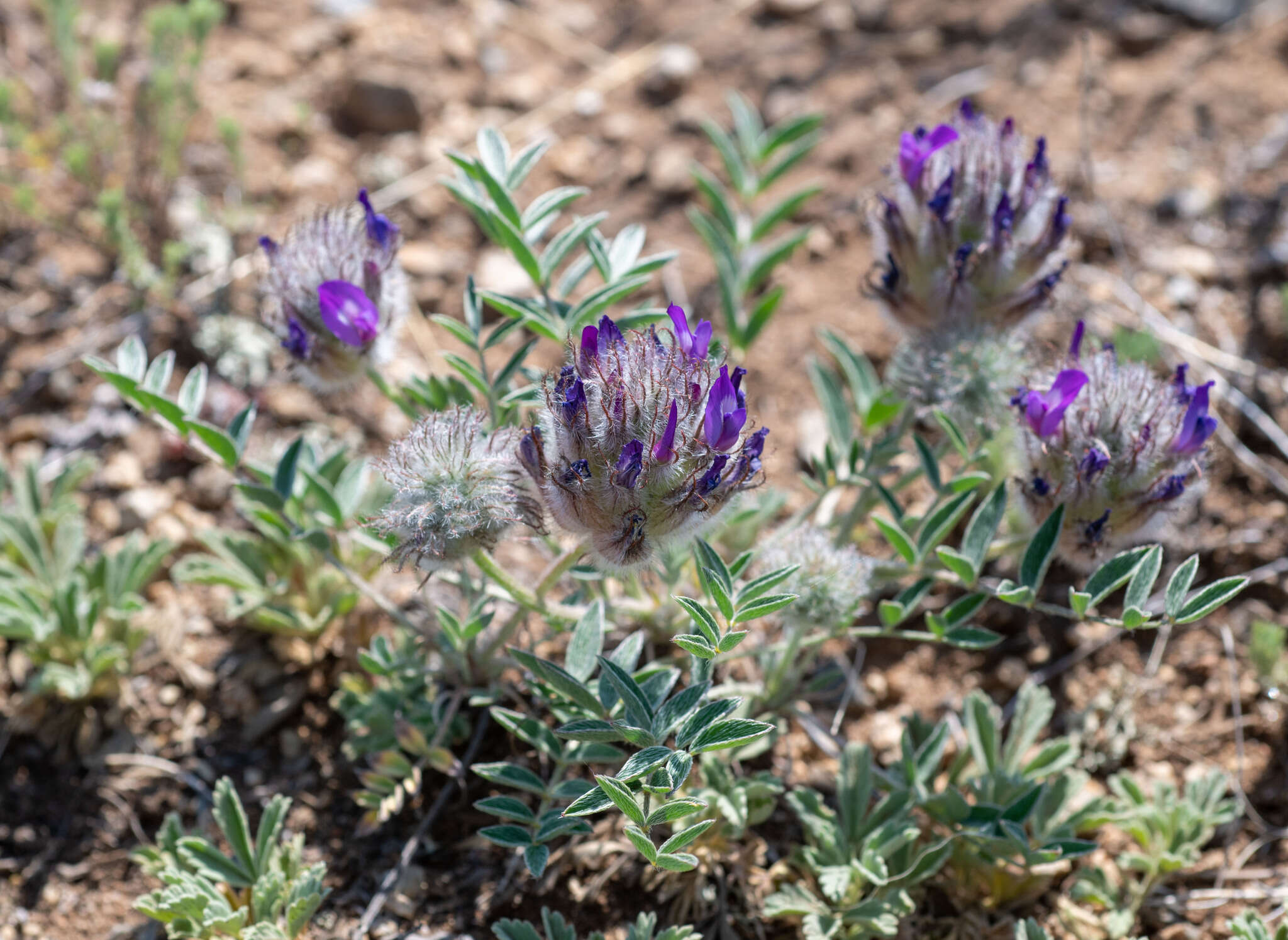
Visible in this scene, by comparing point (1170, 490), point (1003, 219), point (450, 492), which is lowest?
point (1170, 490)

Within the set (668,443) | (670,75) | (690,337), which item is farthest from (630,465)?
(670,75)

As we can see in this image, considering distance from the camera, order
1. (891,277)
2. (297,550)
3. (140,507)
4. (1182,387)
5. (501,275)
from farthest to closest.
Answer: (501,275)
(140,507)
(297,550)
(891,277)
(1182,387)

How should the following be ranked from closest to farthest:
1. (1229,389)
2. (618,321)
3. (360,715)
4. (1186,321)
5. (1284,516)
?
(618,321), (360,715), (1284,516), (1229,389), (1186,321)

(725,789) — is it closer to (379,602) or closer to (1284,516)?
(379,602)

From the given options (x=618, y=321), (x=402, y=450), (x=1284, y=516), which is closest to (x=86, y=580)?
(x=402, y=450)

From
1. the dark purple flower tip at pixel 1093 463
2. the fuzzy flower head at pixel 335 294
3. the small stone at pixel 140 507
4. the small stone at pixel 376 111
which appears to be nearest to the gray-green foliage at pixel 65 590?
the small stone at pixel 140 507

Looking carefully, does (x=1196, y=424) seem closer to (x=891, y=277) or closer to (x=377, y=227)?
(x=891, y=277)
